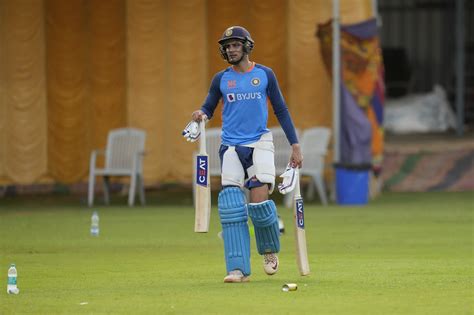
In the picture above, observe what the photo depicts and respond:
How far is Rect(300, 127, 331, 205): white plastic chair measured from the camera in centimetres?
2086

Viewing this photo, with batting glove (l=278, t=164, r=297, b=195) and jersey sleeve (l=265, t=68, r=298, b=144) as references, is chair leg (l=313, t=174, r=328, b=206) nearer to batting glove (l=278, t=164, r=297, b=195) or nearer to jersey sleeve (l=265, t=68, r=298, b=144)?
jersey sleeve (l=265, t=68, r=298, b=144)

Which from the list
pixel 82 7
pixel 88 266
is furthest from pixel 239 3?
pixel 88 266

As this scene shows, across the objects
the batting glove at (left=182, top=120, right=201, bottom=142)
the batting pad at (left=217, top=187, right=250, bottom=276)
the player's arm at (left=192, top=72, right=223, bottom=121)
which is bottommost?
the batting pad at (left=217, top=187, right=250, bottom=276)

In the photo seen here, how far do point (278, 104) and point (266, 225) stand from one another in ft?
3.32

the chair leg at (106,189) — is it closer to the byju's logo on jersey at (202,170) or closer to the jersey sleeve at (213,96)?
the jersey sleeve at (213,96)

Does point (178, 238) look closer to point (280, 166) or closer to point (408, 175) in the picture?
point (280, 166)

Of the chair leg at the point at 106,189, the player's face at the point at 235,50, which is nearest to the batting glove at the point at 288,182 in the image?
the player's face at the point at 235,50

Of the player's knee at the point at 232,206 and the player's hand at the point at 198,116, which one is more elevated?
the player's hand at the point at 198,116

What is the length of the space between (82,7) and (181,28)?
1.73 metres

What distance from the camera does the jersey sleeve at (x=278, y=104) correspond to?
11.1 metres

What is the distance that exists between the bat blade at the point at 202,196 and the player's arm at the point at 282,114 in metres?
0.74

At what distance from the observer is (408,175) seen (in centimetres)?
2331

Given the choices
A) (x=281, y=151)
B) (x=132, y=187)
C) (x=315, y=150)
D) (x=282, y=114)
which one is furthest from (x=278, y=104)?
(x=132, y=187)

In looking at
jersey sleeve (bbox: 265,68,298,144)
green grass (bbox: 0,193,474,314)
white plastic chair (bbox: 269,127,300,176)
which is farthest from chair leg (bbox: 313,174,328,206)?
jersey sleeve (bbox: 265,68,298,144)
